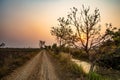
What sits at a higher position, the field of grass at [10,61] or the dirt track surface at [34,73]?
the field of grass at [10,61]

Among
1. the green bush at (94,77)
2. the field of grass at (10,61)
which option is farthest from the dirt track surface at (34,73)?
the green bush at (94,77)

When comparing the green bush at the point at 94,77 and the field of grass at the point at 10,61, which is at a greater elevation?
the field of grass at the point at 10,61

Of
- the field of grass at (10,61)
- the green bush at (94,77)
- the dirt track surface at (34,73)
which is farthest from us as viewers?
the field of grass at (10,61)

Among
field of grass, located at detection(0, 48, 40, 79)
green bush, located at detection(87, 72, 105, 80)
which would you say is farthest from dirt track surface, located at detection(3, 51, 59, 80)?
green bush, located at detection(87, 72, 105, 80)

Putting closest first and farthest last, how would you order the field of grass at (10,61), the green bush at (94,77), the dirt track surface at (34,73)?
the green bush at (94,77), the dirt track surface at (34,73), the field of grass at (10,61)

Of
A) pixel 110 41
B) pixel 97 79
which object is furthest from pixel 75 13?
pixel 97 79

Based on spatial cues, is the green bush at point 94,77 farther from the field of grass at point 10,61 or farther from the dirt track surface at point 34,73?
the field of grass at point 10,61

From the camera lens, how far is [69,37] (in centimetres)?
2208

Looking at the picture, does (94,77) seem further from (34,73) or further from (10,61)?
(10,61)

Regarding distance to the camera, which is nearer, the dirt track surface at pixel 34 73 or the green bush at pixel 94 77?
the green bush at pixel 94 77

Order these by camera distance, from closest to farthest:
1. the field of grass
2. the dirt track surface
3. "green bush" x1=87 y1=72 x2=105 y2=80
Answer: "green bush" x1=87 y1=72 x2=105 y2=80 < the dirt track surface < the field of grass

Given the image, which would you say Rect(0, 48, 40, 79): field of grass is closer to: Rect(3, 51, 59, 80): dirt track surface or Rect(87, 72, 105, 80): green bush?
Rect(3, 51, 59, 80): dirt track surface

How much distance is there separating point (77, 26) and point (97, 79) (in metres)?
4.66

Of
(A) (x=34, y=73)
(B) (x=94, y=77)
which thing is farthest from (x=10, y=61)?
(B) (x=94, y=77)
